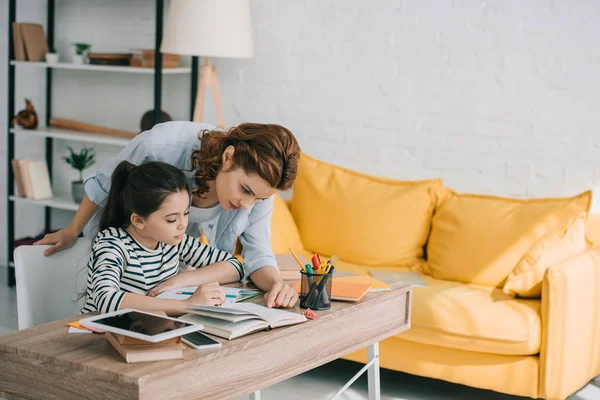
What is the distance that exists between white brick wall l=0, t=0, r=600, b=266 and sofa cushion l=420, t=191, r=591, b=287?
0.30 meters

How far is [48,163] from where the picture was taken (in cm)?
507

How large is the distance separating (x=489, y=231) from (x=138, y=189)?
1909 mm

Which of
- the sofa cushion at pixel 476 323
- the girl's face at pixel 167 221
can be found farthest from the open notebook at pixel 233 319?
the sofa cushion at pixel 476 323

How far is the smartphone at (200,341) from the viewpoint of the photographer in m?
1.68

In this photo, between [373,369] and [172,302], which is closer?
[172,302]

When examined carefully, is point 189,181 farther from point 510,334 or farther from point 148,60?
point 148,60

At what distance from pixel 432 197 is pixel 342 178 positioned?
438mm

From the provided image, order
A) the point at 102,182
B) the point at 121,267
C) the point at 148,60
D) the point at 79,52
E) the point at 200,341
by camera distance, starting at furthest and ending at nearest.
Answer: the point at 79,52, the point at 148,60, the point at 102,182, the point at 121,267, the point at 200,341

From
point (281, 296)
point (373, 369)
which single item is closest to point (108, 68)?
point (373, 369)

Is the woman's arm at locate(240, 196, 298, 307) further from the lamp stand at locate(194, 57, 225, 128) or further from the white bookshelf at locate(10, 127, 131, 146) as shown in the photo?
the white bookshelf at locate(10, 127, 131, 146)

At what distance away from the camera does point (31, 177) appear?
469cm

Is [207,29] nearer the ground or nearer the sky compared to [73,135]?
nearer the sky

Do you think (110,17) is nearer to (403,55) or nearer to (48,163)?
(48,163)

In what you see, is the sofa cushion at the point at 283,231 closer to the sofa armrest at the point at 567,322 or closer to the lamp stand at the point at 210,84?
the lamp stand at the point at 210,84
